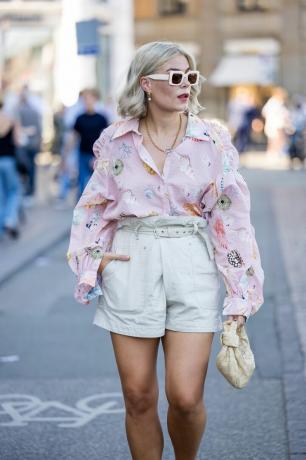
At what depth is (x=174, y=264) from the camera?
4492 mm

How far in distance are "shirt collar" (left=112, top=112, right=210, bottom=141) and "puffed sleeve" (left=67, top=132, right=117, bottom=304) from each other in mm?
74

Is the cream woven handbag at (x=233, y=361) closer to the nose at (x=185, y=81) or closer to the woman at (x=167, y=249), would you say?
the woman at (x=167, y=249)

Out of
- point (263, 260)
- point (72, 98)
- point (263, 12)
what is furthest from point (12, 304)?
point (263, 12)

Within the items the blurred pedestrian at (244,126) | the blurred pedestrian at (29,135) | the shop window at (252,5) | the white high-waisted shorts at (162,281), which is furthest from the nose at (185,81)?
the shop window at (252,5)

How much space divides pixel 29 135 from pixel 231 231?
16.9 m

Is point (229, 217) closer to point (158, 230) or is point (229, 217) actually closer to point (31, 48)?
point (158, 230)

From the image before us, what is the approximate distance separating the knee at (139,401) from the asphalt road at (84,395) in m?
1.17

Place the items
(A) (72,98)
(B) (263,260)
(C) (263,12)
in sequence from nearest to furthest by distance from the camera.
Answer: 1. (B) (263,260)
2. (A) (72,98)
3. (C) (263,12)

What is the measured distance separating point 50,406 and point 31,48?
28.4 meters

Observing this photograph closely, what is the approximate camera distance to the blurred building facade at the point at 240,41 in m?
48.2

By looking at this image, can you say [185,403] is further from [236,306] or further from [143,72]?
[143,72]

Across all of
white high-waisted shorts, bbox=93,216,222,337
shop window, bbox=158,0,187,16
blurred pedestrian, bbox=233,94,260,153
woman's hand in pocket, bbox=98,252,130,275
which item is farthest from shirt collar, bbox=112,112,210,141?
shop window, bbox=158,0,187,16

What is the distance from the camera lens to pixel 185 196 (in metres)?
4.50

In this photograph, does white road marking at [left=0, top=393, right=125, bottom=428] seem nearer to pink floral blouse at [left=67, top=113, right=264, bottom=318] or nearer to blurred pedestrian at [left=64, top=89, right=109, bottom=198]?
Result: pink floral blouse at [left=67, top=113, right=264, bottom=318]
